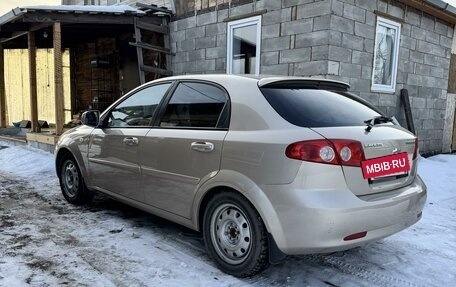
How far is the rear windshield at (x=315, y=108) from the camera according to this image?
2.64m

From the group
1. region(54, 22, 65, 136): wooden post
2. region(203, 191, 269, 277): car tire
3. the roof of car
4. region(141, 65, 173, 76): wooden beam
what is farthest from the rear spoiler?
region(54, 22, 65, 136): wooden post

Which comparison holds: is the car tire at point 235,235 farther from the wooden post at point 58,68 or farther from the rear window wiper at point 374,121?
the wooden post at point 58,68

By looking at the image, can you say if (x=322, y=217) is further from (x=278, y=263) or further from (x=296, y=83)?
(x=296, y=83)

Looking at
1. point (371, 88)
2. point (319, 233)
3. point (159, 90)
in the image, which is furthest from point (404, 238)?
point (371, 88)

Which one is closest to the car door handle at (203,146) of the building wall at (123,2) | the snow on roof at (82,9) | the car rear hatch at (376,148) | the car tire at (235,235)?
the car tire at (235,235)

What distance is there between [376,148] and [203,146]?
1245mm

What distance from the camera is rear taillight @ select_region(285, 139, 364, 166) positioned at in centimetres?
243

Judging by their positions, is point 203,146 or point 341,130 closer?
point 341,130

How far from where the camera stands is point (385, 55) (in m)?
7.41

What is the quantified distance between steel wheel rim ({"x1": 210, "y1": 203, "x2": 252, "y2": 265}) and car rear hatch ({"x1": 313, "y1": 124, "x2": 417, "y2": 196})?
0.79 meters

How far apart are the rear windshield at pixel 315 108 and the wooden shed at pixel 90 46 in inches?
249

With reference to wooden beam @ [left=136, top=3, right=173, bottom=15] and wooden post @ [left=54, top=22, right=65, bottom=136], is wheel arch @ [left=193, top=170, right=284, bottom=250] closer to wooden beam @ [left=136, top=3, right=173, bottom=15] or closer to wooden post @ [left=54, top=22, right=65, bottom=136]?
wooden post @ [left=54, top=22, right=65, bottom=136]

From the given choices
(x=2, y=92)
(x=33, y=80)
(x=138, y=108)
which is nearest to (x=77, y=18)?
(x=33, y=80)

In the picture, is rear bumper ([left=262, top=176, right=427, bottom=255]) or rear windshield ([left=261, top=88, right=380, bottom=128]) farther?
rear windshield ([left=261, top=88, right=380, bottom=128])
